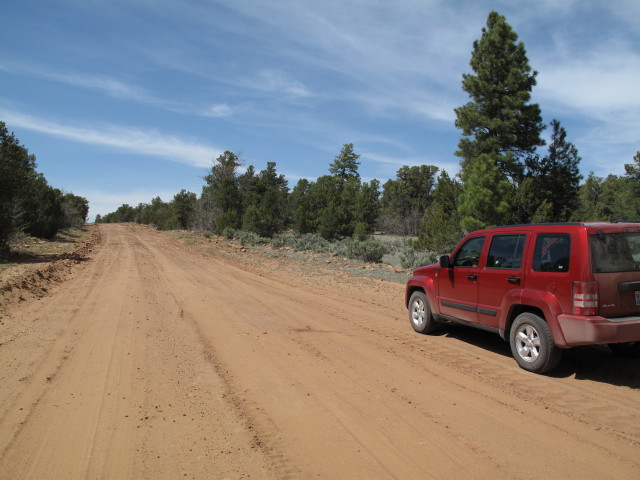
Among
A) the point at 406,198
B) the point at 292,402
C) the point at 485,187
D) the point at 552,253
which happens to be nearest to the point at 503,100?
the point at 485,187

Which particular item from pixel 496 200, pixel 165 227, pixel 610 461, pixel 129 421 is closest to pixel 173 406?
pixel 129 421

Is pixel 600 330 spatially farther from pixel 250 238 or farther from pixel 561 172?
pixel 250 238

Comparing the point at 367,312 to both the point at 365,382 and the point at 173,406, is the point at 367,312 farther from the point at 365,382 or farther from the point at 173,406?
the point at 173,406

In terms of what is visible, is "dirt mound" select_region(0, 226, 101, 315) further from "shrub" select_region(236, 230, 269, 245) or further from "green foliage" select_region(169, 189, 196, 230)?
"green foliage" select_region(169, 189, 196, 230)

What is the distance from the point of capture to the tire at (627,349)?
6199 mm

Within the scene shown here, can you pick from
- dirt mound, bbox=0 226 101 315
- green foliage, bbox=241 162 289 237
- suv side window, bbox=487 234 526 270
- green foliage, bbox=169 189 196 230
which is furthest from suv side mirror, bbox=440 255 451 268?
green foliage, bbox=169 189 196 230

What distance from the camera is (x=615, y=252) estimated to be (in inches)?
212

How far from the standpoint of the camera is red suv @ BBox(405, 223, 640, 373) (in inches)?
205

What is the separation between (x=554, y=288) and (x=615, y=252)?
0.81 meters

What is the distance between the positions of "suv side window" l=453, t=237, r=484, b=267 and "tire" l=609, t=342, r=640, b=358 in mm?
2190

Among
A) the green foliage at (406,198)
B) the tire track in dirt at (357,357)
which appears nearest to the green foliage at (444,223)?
the tire track in dirt at (357,357)

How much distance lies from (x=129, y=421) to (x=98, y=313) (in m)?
5.48

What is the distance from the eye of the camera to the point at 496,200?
20500mm

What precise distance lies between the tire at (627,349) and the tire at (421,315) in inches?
107
